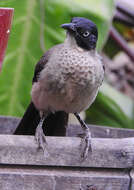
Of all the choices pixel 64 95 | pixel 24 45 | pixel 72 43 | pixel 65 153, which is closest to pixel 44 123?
pixel 64 95

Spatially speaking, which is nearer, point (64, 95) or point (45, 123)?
point (64, 95)

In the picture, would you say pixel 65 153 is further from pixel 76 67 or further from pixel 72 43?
pixel 72 43

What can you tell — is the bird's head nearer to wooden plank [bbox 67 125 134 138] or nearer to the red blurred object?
wooden plank [bbox 67 125 134 138]

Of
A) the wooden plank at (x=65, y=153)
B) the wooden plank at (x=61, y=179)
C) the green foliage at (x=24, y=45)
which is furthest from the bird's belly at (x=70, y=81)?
the green foliage at (x=24, y=45)

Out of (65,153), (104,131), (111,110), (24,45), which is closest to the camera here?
(65,153)

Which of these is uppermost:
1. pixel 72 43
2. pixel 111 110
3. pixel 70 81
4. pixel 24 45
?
pixel 72 43

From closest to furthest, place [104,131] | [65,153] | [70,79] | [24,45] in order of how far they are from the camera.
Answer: [65,153], [70,79], [104,131], [24,45]

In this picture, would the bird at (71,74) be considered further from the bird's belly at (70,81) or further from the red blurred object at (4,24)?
the red blurred object at (4,24)

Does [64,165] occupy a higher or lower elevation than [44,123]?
higher
